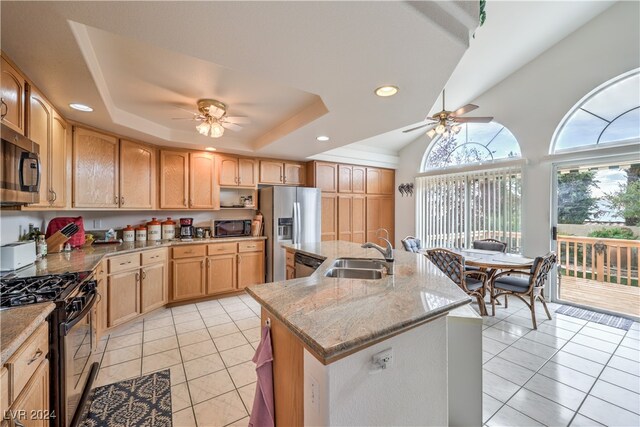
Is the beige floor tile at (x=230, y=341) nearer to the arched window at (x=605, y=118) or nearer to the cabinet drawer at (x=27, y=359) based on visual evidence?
the cabinet drawer at (x=27, y=359)

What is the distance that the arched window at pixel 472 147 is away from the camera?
4.18 meters

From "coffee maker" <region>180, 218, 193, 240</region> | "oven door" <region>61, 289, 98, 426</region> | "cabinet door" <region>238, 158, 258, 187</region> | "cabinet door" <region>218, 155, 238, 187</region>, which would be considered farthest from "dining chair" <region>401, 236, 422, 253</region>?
"oven door" <region>61, 289, 98, 426</region>

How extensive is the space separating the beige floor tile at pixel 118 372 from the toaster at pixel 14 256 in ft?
3.37

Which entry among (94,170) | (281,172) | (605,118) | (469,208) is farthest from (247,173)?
(605,118)

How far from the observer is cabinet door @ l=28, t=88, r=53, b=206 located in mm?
1838

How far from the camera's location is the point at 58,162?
2.37m

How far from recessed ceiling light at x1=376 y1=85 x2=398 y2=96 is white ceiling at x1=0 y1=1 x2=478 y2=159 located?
7 cm

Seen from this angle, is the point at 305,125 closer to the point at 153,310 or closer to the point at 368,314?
the point at 368,314

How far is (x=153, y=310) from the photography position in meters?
3.26

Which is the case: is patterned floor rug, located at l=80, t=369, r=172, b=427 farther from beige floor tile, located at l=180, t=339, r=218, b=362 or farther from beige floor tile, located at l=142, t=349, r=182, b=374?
beige floor tile, located at l=180, t=339, r=218, b=362

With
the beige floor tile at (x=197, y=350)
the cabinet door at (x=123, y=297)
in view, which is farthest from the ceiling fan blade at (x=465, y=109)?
the cabinet door at (x=123, y=297)

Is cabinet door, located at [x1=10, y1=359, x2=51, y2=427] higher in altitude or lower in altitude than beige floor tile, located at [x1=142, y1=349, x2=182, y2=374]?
higher

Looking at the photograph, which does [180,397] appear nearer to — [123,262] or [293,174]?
[123,262]

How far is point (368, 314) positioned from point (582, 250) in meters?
4.30
